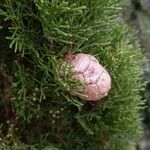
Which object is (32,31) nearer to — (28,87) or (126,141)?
(28,87)

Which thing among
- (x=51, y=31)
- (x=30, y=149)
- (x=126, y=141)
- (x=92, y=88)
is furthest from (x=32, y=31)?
(x=126, y=141)

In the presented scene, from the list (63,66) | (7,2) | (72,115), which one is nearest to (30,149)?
(72,115)

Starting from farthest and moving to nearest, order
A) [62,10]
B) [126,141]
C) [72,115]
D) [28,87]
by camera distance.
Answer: [126,141], [72,115], [28,87], [62,10]

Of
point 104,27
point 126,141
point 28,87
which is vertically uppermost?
point 104,27

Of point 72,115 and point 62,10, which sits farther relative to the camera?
point 72,115

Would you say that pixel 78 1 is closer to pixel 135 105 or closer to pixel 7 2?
pixel 7 2

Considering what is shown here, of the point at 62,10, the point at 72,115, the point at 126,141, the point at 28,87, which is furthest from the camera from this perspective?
the point at 126,141

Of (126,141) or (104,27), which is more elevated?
(104,27)
